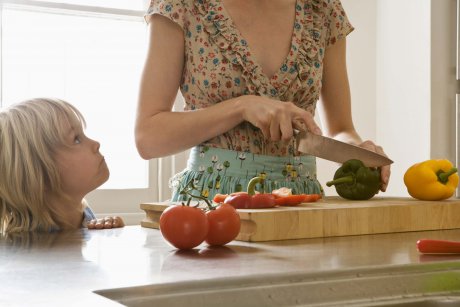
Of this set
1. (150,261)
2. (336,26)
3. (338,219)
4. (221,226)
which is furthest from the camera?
(336,26)

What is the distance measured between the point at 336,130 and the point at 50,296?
1491 mm

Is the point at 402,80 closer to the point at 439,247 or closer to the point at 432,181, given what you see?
the point at 432,181

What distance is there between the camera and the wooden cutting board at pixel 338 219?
1.31m

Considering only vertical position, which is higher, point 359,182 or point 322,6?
point 322,6

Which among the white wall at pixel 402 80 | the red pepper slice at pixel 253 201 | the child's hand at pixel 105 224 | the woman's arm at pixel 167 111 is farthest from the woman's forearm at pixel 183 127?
the white wall at pixel 402 80

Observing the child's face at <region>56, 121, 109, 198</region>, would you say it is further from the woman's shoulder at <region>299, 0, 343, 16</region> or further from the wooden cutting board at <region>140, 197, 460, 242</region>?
the woman's shoulder at <region>299, 0, 343, 16</region>

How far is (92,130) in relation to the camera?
303 cm

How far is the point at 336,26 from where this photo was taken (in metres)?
2.06

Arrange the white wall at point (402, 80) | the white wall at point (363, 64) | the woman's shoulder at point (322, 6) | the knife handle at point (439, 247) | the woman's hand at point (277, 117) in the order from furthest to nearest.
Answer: the white wall at point (363, 64) < the white wall at point (402, 80) < the woman's shoulder at point (322, 6) < the woman's hand at point (277, 117) < the knife handle at point (439, 247)

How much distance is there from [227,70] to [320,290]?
1.04 m

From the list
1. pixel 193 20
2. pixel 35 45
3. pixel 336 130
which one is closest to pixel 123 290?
pixel 193 20

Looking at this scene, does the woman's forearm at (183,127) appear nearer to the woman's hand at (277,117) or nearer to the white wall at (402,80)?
the woman's hand at (277,117)

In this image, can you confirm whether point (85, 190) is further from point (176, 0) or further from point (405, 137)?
point (405, 137)

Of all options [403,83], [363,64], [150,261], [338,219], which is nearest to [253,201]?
[338,219]
